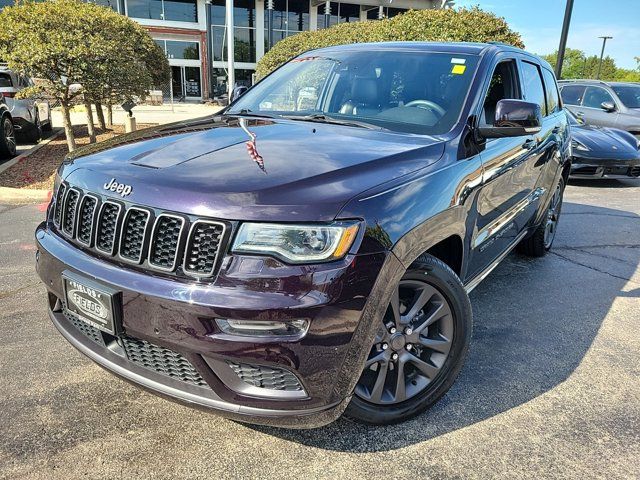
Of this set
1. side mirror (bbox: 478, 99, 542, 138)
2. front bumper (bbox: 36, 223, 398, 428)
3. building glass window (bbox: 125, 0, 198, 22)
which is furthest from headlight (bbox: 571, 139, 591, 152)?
building glass window (bbox: 125, 0, 198, 22)

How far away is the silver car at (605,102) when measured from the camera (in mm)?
11195

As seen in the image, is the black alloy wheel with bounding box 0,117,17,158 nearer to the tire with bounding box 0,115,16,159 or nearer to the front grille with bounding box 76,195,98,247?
the tire with bounding box 0,115,16,159

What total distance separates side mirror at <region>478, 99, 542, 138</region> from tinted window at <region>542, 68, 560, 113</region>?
2.10 metres

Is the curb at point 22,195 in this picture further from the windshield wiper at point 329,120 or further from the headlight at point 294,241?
the headlight at point 294,241

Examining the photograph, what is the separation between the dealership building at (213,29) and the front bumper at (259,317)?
31254 millimetres

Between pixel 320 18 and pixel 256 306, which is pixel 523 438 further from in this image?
pixel 320 18

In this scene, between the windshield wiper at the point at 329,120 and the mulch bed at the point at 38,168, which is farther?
the mulch bed at the point at 38,168

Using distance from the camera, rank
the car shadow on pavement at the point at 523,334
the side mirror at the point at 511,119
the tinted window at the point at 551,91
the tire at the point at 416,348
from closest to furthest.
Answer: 1. the tire at the point at 416,348
2. the car shadow on pavement at the point at 523,334
3. the side mirror at the point at 511,119
4. the tinted window at the point at 551,91

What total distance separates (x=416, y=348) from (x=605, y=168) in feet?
26.7

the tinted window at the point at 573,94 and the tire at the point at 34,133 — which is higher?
the tinted window at the point at 573,94

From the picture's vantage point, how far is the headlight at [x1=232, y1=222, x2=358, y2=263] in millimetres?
1835

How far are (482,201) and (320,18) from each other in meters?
35.8

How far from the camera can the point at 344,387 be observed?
1984mm

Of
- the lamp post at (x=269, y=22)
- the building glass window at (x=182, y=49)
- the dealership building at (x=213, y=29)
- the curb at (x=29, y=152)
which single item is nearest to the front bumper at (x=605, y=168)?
the curb at (x=29, y=152)
